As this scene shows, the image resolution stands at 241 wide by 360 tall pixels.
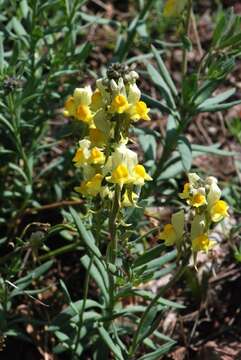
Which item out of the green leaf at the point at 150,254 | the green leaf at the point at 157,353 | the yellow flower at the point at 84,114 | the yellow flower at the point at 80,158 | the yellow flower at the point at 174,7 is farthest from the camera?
the yellow flower at the point at 174,7

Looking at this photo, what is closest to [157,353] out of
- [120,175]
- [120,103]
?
[120,175]

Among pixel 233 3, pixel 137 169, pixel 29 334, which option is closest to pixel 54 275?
pixel 29 334

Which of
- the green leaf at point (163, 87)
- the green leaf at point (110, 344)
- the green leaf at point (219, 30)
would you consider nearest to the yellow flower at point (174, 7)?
the green leaf at point (219, 30)

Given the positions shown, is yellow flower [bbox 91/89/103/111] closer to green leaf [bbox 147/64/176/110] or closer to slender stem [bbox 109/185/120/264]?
slender stem [bbox 109/185/120/264]

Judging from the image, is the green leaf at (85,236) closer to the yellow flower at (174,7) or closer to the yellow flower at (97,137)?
the yellow flower at (97,137)

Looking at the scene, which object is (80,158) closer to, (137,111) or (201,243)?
(137,111)

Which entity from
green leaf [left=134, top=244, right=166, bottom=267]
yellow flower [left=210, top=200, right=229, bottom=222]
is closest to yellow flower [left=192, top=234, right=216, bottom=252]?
yellow flower [left=210, top=200, right=229, bottom=222]
